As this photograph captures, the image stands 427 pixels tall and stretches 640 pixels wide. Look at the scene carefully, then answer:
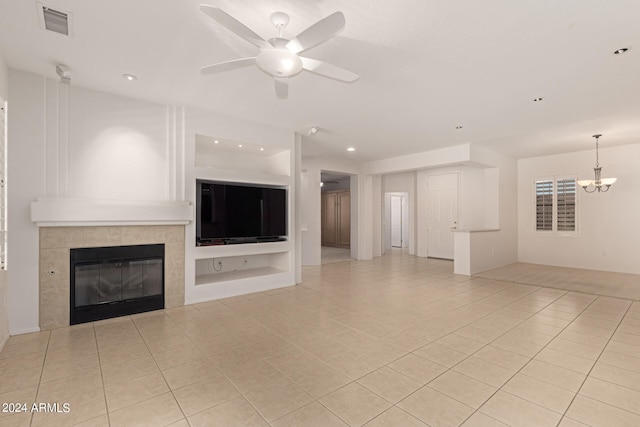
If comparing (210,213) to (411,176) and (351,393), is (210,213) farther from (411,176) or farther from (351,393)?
(411,176)

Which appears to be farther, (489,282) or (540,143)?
(540,143)

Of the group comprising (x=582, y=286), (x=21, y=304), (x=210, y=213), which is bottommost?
(x=582, y=286)

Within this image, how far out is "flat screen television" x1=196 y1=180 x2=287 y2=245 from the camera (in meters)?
4.66

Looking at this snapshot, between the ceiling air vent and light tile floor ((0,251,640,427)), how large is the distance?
292 cm

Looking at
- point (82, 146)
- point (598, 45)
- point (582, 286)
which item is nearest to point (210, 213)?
point (82, 146)

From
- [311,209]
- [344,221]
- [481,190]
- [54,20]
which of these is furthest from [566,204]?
[54,20]

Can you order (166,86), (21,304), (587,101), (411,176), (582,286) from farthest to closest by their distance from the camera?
1. (411,176)
2. (582,286)
3. (587,101)
4. (166,86)
5. (21,304)

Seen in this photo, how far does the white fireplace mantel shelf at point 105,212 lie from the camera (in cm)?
342

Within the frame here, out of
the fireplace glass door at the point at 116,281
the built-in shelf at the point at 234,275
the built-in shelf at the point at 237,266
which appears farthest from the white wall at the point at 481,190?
the fireplace glass door at the point at 116,281

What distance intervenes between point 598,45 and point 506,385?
310 cm

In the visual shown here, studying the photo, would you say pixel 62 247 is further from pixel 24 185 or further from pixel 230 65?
pixel 230 65

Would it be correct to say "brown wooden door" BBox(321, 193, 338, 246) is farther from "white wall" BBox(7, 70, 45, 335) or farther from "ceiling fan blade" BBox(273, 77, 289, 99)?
"white wall" BBox(7, 70, 45, 335)

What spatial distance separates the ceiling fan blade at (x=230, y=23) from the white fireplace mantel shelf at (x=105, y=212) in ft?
9.33

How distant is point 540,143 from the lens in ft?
21.5
